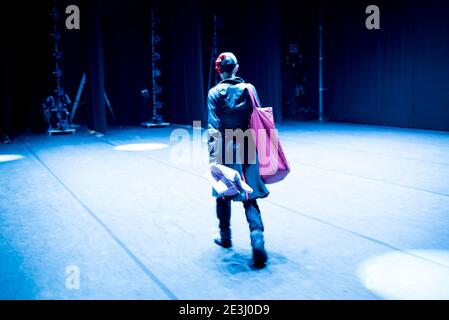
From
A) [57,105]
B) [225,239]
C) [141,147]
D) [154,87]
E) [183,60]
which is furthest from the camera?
[154,87]

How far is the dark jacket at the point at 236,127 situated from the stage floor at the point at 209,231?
1.85ft

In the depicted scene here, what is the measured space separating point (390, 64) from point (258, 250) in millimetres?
8378

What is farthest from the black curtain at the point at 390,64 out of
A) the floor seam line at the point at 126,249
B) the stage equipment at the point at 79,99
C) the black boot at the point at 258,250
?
the black boot at the point at 258,250

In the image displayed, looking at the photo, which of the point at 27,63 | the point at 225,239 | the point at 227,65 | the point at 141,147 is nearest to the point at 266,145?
the point at 227,65

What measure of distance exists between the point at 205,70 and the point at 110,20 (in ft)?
8.20

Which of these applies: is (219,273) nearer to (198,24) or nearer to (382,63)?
(198,24)

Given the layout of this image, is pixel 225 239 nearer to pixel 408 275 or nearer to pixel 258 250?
pixel 258 250

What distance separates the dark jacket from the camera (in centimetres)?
303

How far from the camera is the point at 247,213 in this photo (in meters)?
3.10

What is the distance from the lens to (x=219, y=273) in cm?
293

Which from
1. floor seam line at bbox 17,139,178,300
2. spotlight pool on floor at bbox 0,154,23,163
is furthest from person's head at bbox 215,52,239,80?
spotlight pool on floor at bbox 0,154,23,163

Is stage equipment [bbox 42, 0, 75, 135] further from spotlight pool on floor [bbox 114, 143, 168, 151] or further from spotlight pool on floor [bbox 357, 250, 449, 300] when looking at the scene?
spotlight pool on floor [bbox 357, 250, 449, 300]

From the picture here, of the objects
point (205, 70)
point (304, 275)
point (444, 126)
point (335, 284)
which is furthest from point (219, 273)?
point (205, 70)

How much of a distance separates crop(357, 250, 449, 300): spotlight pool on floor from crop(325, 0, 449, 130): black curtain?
7.04 metres
